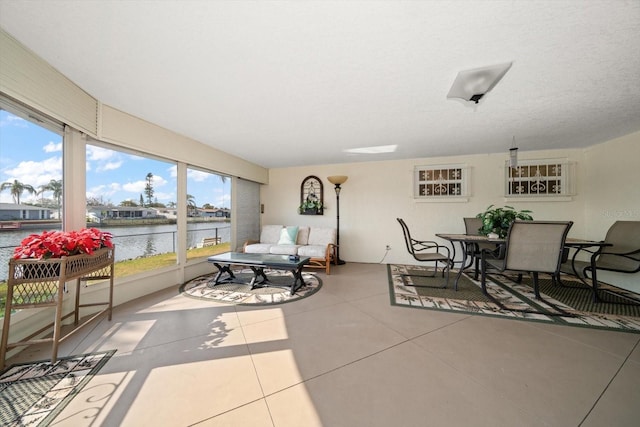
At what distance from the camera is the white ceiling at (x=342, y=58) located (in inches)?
51.3

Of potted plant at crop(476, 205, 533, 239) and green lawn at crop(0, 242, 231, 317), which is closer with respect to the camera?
green lawn at crop(0, 242, 231, 317)

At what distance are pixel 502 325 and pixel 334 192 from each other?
3850mm

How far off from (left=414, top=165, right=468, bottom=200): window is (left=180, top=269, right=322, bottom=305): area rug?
3.09m

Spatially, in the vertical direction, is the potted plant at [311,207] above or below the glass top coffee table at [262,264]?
above

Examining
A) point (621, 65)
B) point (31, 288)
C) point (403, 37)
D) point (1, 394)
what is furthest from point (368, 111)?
point (1, 394)

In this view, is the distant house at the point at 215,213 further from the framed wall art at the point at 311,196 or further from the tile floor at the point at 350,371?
the tile floor at the point at 350,371

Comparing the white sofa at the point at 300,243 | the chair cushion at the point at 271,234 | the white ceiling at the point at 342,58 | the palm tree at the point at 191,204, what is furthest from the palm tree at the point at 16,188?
the chair cushion at the point at 271,234

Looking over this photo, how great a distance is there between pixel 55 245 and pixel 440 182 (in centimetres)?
570

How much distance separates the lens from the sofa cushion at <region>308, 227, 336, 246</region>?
4.77 m

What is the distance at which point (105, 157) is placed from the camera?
2648mm

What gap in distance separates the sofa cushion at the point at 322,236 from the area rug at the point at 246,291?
1.07 metres

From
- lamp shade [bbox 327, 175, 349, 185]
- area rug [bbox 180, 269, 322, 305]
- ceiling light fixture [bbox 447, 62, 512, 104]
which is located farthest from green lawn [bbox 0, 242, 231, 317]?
ceiling light fixture [bbox 447, 62, 512, 104]

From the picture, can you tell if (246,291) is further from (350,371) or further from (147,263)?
(350,371)

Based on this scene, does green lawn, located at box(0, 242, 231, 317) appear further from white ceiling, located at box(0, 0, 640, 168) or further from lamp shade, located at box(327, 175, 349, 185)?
lamp shade, located at box(327, 175, 349, 185)
